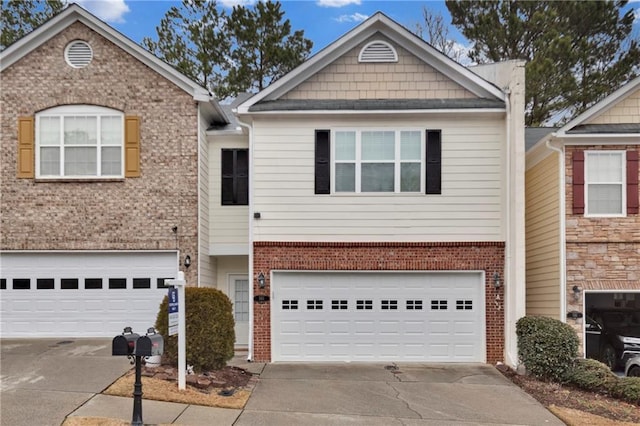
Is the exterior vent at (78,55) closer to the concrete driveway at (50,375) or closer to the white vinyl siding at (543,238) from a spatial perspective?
the concrete driveway at (50,375)

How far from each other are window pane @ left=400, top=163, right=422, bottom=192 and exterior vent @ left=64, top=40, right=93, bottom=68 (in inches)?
303

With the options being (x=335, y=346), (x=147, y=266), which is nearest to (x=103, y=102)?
(x=147, y=266)

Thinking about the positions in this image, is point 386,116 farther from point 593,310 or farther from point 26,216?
point 26,216

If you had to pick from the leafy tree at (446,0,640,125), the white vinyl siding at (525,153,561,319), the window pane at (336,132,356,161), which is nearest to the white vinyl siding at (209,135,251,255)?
the window pane at (336,132,356,161)

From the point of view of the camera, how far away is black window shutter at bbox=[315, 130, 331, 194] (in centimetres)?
1232

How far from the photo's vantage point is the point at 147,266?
12719 millimetres

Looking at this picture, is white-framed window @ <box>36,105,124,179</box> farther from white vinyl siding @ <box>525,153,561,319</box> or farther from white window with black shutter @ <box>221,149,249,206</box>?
white vinyl siding @ <box>525,153,561,319</box>

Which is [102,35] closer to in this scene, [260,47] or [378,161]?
[378,161]

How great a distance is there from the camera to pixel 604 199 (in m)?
12.1

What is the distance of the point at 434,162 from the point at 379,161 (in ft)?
4.08

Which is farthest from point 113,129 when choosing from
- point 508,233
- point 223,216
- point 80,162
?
point 508,233

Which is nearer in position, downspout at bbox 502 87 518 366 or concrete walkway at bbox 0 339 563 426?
concrete walkway at bbox 0 339 563 426

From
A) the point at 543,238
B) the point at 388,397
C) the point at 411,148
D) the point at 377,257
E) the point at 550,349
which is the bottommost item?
the point at 388,397

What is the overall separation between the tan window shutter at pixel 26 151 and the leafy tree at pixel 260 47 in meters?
11.2
